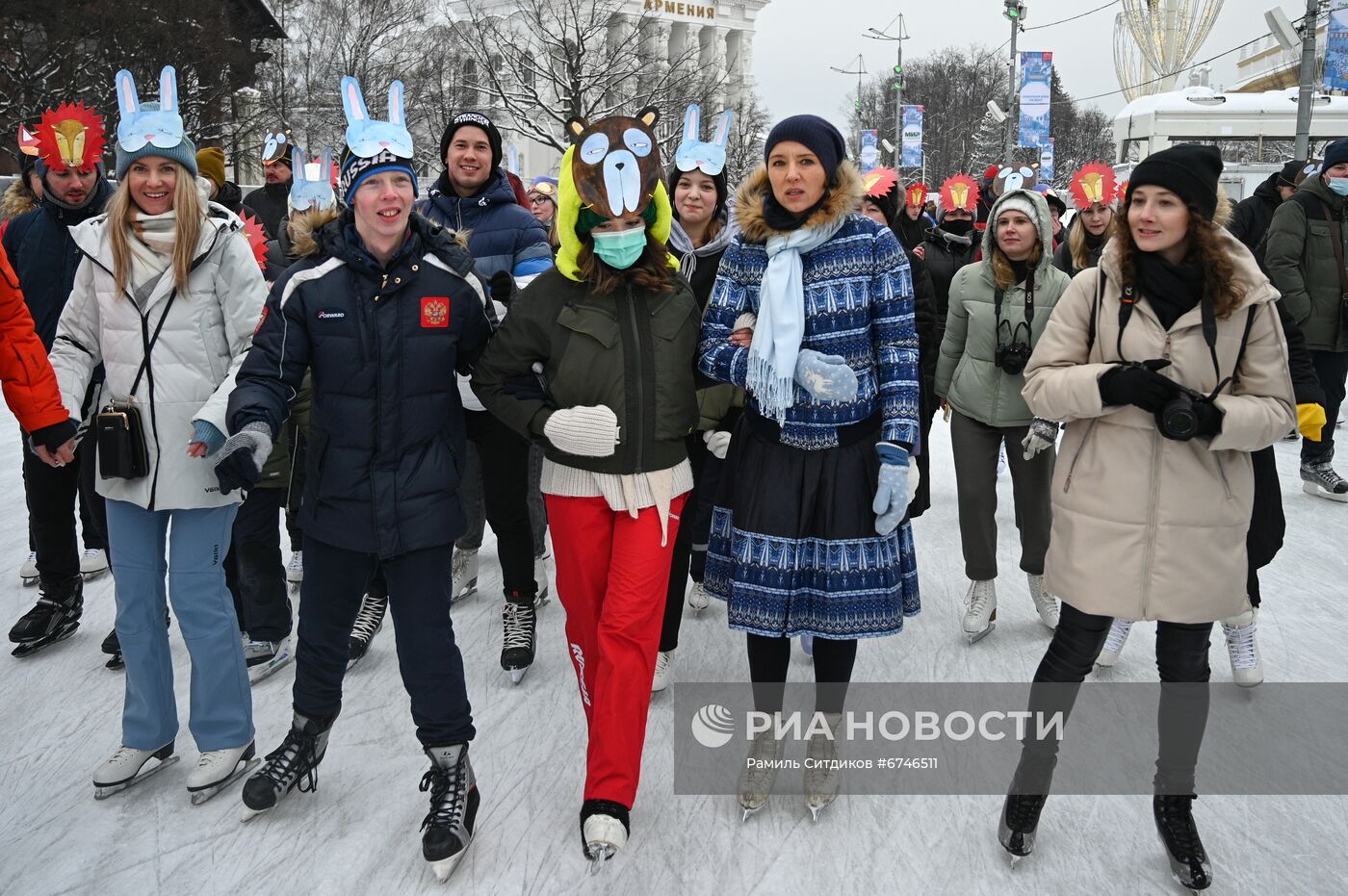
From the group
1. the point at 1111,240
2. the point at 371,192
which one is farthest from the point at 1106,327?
the point at 371,192

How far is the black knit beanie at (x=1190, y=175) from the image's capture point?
8.50ft

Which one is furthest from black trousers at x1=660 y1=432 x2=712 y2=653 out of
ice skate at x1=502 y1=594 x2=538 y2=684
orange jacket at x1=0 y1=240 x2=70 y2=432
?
orange jacket at x1=0 y1=240 x2=70 y2=432

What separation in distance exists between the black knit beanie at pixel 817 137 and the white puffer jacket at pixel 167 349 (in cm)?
180

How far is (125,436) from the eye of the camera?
117 inches

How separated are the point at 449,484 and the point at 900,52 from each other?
4422 centimetres

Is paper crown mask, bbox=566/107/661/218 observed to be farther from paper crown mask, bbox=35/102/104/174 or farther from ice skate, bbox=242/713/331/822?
paper crown mask, bbox=35/102/104/174

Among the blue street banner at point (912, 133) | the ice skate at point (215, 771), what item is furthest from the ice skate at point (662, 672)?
the blue street banner at point (912, 133)

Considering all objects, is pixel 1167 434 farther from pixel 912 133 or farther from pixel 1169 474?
pixel 912 133

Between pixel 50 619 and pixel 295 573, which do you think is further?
pixel 295 573

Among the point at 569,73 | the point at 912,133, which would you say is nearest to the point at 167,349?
the point at 569,73

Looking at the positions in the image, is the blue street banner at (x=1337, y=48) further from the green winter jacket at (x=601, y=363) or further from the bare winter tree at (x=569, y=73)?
the green winter jacket at (x=601, y=363)

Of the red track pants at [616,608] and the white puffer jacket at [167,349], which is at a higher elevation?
the white puffer jacket at [167,349]

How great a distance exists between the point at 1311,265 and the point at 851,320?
5.23m

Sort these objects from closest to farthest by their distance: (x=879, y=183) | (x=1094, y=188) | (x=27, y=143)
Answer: (x=879, y=183) < (x=27, y=143) < (x=1094, y=188)
